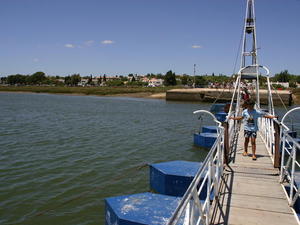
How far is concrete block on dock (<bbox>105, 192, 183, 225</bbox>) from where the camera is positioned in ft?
16.4

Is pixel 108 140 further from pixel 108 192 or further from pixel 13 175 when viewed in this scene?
pixel 108 192

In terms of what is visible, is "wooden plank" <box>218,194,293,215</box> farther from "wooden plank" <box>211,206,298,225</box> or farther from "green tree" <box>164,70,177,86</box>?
"green tree" <box>164,70,177,86</box>

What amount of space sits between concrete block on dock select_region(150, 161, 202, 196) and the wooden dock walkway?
1023 mm

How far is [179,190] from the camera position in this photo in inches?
303

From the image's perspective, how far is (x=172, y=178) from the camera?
25.7ft

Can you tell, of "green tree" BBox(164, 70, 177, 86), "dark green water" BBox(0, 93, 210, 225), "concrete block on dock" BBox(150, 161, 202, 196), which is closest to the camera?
"concrete block on dock" BBox(150, 161, 202, 196)

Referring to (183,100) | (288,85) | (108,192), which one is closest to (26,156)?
(108,192)

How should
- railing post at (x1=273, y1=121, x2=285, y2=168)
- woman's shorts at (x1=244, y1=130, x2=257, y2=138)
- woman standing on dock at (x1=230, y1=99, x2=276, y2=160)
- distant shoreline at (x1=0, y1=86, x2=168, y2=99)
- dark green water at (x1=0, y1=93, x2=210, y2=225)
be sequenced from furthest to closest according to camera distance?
distant shoreline at (x1=0, y1=86, x2=168, y2=99), woman's shorts at (x1=244, y1=130, x2=257, y2=138), woman standing on dock at (x1=230, y1=99, x2=276, y2=160), dark green water at (x1=0, y1=93, x2=210, y2=225), railing post at (x1=273, y1=121, x2=285, y2=168)

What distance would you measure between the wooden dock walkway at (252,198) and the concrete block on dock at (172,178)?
102cm

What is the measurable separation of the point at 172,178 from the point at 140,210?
260 centimetres

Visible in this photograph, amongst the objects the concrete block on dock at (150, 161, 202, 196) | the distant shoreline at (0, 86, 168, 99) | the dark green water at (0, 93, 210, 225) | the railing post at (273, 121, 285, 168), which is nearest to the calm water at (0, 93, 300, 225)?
the dark green water at (0, 93, 210, 225)

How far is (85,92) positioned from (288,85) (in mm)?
80512

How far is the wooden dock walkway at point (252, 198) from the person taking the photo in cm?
516

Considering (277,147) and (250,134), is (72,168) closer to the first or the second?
(250,134)
